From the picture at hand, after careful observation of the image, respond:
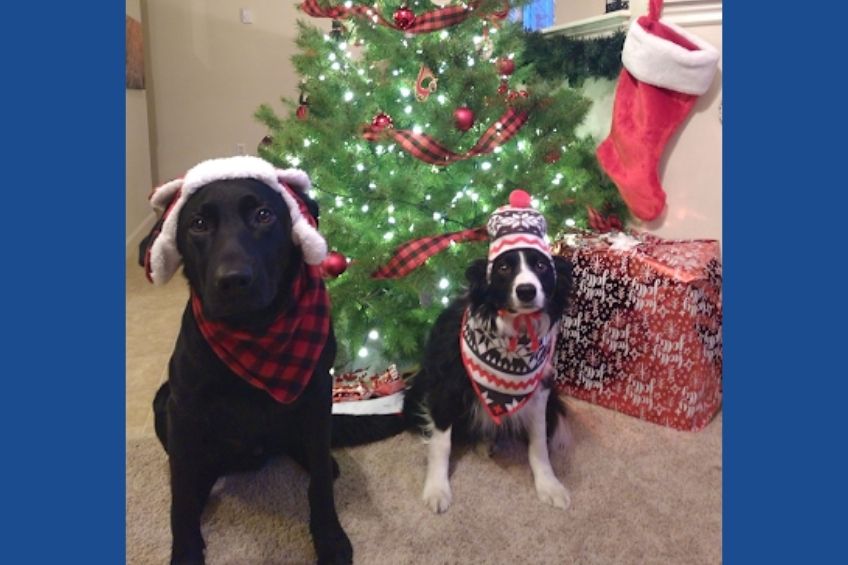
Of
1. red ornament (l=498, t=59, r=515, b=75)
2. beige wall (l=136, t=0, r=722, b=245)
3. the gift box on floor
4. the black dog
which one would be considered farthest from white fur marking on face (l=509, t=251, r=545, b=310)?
beige wall (l=136, t=0, r=722, b=245)

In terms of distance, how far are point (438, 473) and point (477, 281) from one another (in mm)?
519

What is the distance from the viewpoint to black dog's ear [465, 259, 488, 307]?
1552 millimetres

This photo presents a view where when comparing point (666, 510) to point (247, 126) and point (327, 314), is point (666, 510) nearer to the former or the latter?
point (327, 314)

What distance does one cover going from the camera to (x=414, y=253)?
73.5 inches

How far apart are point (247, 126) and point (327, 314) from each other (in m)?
4.19

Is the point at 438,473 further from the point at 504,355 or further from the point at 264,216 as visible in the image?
the point at 264,216

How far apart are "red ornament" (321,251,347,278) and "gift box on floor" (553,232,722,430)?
0.76m

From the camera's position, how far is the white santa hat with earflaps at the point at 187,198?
1.11m

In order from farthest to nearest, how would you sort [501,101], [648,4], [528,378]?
[648,4], [501,101], [528,378]

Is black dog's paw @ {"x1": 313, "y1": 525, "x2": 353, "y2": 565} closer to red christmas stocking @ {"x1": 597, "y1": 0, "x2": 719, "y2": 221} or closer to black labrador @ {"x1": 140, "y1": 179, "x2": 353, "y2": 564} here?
Result: black labrador @ {"x1": 140, "y1": 179, "x2": 353, "y2": 564}

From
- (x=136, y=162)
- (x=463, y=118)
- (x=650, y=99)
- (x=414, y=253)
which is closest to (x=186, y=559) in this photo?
(x=414, y=253)

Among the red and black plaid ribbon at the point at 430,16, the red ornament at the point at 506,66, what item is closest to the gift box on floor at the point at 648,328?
the red ornament at the point at 506,66

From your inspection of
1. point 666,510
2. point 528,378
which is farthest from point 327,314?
point 666,510

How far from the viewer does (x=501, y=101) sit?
6.49 ft
